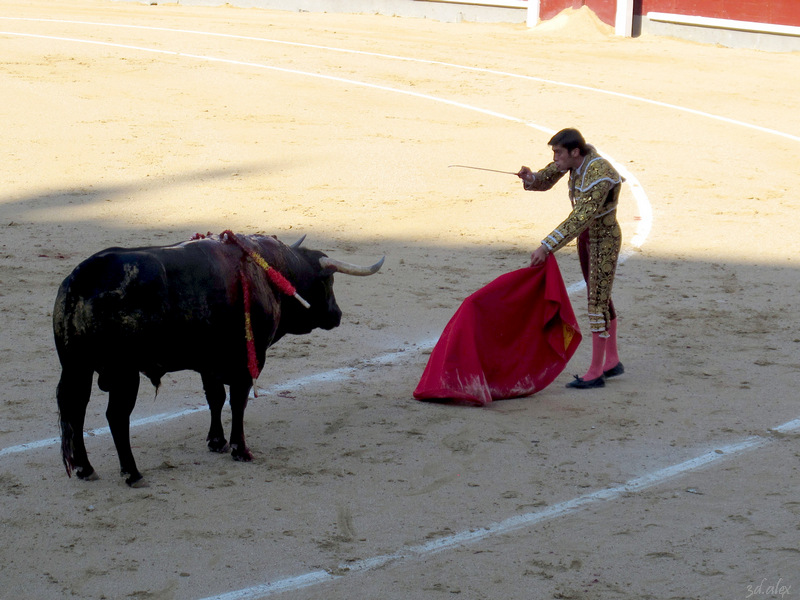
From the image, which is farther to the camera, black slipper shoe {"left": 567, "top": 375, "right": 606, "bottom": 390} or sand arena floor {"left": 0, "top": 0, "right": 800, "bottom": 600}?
black slipper shoe {"left": 567, "top": 375, "right": 606, "bottom": 390}

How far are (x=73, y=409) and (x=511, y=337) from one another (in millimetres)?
2242

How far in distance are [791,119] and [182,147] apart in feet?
24.3

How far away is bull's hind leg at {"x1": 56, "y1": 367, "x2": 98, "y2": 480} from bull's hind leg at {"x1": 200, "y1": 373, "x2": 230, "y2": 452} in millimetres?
501

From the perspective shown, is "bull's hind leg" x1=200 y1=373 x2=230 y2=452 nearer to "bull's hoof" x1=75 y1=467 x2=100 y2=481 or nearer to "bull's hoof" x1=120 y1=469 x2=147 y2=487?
"bull's hoof" x1=120 y1=469 x2=147 y2=487

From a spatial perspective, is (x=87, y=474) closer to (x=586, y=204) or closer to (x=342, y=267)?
(x=342, y=267)

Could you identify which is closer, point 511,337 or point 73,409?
point 73,409

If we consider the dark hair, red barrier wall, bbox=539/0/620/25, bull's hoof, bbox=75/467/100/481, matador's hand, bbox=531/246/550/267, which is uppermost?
red barrier wall, bbox=539/0/620/25

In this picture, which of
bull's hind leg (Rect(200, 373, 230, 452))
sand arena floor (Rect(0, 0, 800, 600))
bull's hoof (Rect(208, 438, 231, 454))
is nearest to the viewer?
sand arena floor (Rect(0, 0, 800, 600))

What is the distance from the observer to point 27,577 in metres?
3.42

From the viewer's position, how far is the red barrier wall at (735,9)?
17.0 metres

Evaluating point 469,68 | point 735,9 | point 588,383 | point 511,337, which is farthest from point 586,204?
point 735,9

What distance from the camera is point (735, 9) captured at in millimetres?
17578

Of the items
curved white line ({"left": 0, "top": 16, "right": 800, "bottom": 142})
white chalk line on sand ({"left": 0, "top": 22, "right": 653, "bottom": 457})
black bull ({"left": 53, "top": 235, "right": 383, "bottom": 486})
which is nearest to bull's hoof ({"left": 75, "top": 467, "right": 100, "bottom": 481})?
black bull ({"left": 53, "top": 235, "right": 383, "bottom": 486})

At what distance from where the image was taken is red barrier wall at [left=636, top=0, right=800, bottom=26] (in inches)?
668
